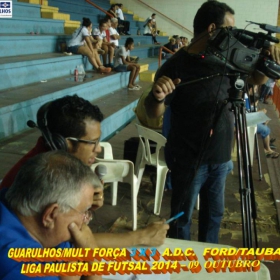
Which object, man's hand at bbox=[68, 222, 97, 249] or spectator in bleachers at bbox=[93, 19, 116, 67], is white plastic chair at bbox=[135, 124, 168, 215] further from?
spectator in bleachers at bbox=[93, 19, 116, 67]

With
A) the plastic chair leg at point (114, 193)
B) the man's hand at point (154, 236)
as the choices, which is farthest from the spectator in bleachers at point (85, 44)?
the man's hand at point (154, 236)

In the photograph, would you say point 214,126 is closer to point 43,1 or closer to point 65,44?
point 65,44

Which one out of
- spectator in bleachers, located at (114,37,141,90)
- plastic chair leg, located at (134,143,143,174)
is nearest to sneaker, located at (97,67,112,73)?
spectator in bleachers, located at (114,37,141,90)

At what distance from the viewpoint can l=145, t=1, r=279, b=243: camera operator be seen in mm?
1562

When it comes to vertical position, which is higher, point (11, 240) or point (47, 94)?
point (11, 240)

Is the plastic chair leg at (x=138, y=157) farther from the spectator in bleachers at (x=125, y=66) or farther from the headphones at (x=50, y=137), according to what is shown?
the spectator in bleachers at (x=125, y=66)

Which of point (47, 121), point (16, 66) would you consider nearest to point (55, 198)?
point (47, 121)

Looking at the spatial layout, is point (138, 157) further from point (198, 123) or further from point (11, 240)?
point (11, 240)

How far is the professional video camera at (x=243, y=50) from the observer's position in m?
1.34

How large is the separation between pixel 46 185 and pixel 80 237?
214 mm

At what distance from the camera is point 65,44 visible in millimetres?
6152

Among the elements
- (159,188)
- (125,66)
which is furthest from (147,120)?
(125,66)

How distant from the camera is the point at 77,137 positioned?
135cm

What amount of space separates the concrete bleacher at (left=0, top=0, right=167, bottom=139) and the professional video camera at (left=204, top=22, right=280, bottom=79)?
2.50 m
